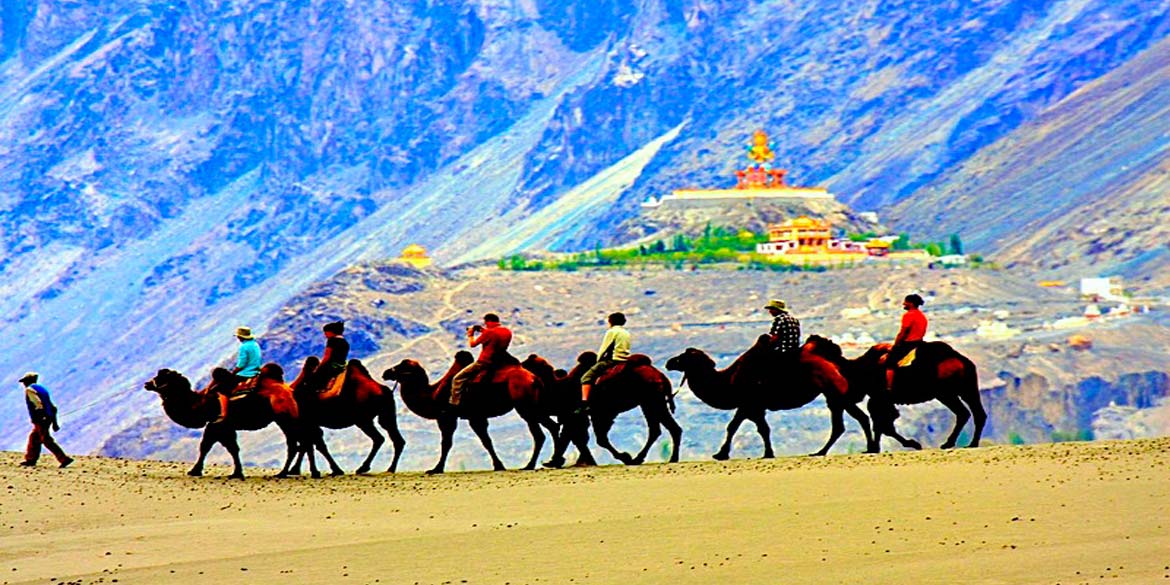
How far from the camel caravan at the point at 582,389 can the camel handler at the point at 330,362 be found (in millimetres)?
18

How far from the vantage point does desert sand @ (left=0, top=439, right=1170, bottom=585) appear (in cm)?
2389

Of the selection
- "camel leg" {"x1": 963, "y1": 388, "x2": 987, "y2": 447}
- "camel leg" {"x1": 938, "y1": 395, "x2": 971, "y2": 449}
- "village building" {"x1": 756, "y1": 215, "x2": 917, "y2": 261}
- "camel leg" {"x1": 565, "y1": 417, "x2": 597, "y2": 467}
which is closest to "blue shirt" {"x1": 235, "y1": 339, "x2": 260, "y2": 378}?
"camel leg" {"x1": 565, "y1": 417, "x2": 597, "y2": 467}

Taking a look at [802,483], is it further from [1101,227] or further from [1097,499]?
[1101,227]

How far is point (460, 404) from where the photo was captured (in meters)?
36.1

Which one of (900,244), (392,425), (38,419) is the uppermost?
(900,244)

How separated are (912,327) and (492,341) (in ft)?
17.5

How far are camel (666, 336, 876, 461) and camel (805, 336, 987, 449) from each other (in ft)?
1.02

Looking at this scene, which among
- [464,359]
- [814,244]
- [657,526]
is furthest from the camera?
[814,244]

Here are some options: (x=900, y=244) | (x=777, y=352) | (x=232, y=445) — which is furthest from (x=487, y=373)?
(x=900, y=244)

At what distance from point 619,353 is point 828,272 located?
134 m

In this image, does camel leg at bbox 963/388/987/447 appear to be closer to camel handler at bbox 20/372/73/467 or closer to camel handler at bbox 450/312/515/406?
camel handler at bbox 450/312/515/406

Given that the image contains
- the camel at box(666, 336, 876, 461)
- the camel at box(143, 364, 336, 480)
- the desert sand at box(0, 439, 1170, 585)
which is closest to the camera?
the desert sand at box(0, 439, 1170, 585)

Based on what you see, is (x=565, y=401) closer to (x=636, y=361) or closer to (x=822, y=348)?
(x=636, y=361)

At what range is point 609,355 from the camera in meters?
36.3
